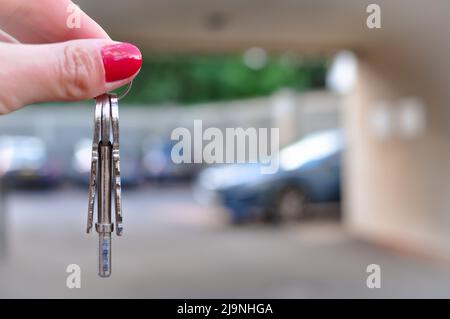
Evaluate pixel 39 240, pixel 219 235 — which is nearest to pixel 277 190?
pixel 219 235

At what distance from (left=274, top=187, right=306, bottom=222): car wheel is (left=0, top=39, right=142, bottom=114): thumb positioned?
8.94 meters

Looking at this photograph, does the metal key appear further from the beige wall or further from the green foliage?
the green foliage

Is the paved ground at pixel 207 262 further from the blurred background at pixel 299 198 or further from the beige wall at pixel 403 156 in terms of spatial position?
the beige wall at pixel 403 156

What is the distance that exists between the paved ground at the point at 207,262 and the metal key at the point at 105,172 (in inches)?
154

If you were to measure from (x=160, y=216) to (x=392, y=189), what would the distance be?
14.1 ft

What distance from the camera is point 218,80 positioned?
62.0 ft

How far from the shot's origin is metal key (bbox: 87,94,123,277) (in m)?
0.75

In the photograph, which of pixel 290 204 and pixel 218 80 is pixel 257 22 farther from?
pixel 218 80

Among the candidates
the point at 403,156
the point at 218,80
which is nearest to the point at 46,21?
the point at 403,156

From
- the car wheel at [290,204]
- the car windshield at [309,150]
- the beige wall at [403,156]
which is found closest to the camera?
the beige wall at [403,156]

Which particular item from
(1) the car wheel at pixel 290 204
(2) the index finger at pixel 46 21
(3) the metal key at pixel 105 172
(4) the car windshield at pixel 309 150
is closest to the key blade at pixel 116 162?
(3) the metal key at pixel 105 172

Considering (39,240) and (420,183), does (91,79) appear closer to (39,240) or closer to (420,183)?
(420,183)

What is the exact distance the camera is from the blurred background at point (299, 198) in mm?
5555
